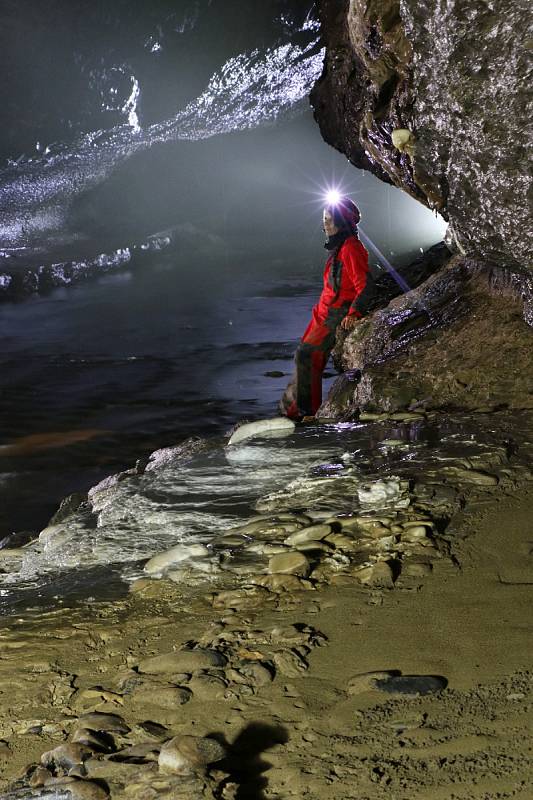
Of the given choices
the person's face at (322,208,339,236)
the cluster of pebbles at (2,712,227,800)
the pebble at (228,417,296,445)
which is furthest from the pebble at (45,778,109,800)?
the person's face at (322,208,339,236)

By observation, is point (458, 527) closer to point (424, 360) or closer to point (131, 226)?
point (424, 360)

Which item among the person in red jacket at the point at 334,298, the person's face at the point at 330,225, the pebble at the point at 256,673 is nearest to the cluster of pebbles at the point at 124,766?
the pebble at the point at 256,673

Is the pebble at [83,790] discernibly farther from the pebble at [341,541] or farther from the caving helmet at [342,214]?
the caving helmet at [342,214]

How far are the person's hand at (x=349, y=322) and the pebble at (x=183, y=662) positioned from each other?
451cm

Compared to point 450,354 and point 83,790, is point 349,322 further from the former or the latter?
point 83,790

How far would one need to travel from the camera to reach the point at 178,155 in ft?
75.5

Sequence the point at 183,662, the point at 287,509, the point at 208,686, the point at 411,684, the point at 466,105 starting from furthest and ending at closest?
the point at 466,105 → the point at 287,509 → the point at 183,662 → the point at 208,686 → the point at 411,684

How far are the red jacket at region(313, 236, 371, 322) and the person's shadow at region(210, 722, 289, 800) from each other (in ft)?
15.4

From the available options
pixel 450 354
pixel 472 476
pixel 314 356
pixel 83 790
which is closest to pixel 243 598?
pixel 83 790

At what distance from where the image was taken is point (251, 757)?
1.69 m

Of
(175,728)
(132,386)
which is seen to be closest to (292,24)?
(132,386)

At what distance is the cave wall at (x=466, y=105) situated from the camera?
13.0 ft

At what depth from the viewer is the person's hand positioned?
6412 mm

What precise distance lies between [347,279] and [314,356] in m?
0.65
